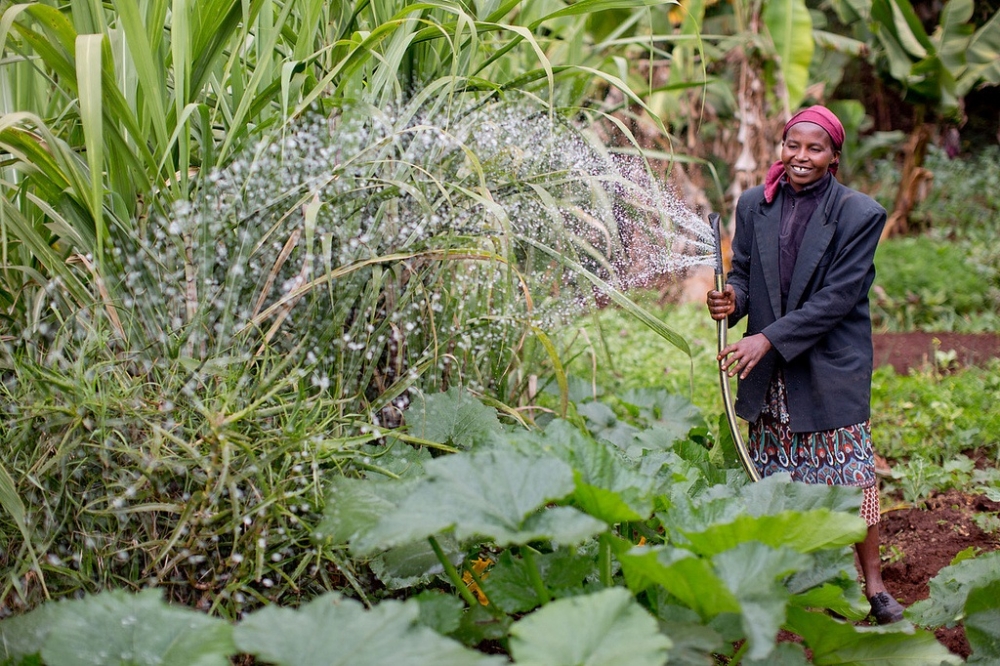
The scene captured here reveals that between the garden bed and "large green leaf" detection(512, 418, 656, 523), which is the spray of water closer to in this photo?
"large green leaf" detection(512, 418, 656, 523)

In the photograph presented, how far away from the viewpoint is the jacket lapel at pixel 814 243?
260cm

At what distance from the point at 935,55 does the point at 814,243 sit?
6.23m

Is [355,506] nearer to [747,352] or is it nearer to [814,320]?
[747,352]

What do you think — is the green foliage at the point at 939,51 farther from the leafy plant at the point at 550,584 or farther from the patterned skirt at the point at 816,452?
the leafy plant at the point at 550,584

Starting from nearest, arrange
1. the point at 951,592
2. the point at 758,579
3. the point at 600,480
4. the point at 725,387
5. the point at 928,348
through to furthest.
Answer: the point at 758,579
the point at 600,480
the point at 951,592
the point at 725,387
the point at 928,348

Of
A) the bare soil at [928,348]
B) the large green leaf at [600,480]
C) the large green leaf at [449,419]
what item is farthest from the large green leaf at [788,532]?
the bare soil at [928,348]

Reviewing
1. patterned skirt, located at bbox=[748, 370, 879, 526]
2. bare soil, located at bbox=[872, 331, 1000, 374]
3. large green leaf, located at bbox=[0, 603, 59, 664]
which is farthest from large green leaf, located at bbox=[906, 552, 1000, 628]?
bare soil, located at bbox=[872, 331, 1000, 374]

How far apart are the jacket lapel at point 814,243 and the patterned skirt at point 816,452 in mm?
291

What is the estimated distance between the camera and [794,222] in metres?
2.70

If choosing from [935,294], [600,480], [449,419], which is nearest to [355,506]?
[600,480]

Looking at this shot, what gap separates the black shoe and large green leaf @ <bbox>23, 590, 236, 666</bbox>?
1.84 m

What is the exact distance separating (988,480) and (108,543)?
2.91m

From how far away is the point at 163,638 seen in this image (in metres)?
1.51

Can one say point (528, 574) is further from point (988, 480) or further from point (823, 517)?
point (988, 480)
